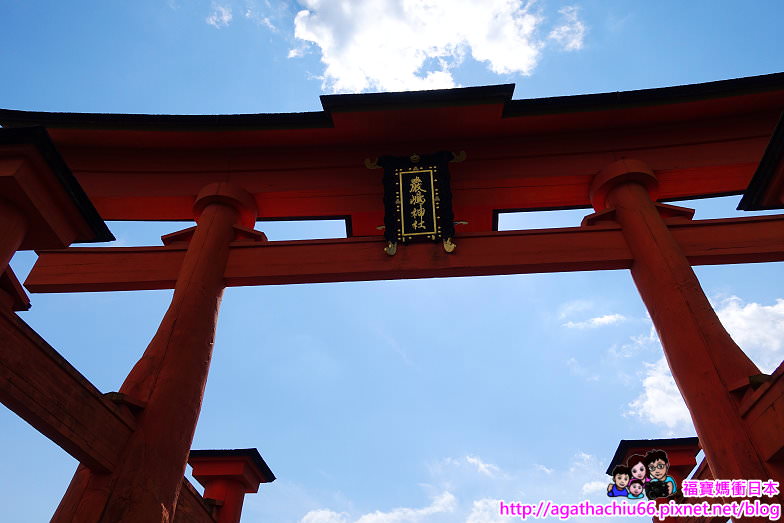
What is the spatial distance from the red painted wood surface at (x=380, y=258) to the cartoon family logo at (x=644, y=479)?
2.30m

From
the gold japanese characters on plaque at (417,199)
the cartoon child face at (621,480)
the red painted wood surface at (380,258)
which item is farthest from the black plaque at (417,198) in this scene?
the cartoon child face at (621,480)

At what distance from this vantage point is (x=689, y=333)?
5395 millimetres

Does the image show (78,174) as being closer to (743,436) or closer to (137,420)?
(137,420)

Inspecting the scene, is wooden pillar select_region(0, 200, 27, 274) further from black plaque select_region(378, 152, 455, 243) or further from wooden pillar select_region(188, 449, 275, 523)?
wooden pillar select_region(188, 449, 275, 523)

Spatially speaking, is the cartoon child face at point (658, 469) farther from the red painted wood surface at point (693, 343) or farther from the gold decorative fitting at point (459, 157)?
the gold decorative fitting at point (459, 157)

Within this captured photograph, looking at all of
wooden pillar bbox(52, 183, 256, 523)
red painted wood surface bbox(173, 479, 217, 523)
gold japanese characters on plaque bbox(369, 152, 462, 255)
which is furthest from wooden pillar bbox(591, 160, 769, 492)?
red painted wood surface bbox(173, 479, 217, 523)

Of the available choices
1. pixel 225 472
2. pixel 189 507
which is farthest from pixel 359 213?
pixel 189 507

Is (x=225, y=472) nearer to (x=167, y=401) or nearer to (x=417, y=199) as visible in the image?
(x=167, y=401)

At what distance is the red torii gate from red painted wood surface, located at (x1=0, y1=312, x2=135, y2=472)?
2 centimetres

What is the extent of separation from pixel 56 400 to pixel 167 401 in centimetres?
118

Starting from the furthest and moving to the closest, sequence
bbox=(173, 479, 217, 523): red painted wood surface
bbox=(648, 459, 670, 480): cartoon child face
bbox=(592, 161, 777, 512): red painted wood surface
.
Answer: bbox=(173, 479, 217, 523): red painted wood surface
bbox=(648, 459, 670, 480): cartoon child face
bbox=(592, 161, 777, 512): red painted wood surface

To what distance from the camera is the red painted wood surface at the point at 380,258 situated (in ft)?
21.3

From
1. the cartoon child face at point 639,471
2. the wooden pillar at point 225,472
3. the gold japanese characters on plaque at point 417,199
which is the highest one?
the gold japanese characters on plaque at point 417,199

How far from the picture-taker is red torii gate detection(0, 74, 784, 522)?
4.34 meters
